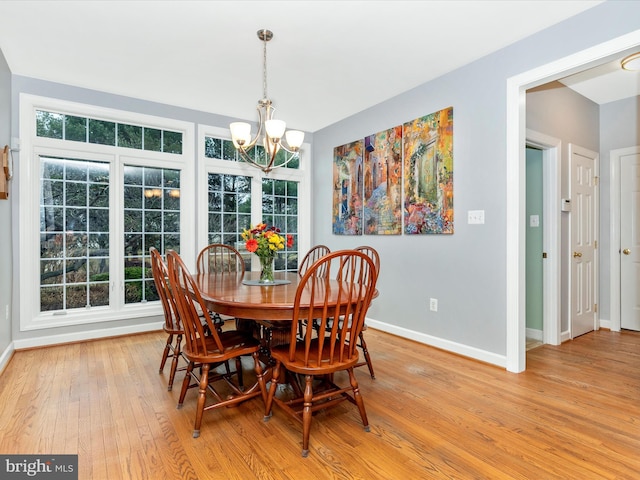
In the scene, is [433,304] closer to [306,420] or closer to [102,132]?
[306,420]

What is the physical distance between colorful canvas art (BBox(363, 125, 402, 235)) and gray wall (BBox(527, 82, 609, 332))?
1.26 meters

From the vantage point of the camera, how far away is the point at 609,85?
357cm

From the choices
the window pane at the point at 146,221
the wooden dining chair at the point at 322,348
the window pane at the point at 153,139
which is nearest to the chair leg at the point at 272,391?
the wooden dining chair at the point at 322,348

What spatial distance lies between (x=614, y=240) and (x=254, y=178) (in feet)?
14.3

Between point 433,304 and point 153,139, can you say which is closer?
point 433,304

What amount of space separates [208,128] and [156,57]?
129 cm

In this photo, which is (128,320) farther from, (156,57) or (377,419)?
(377,419)

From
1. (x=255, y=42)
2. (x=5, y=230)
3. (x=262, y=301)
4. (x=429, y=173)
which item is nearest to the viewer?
(x=262, y=301)

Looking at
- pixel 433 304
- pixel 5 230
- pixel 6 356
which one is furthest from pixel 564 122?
pixel 6 356

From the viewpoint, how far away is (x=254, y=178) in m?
4.68

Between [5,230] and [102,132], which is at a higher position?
[102,132]

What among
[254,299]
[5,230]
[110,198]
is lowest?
[254,299]

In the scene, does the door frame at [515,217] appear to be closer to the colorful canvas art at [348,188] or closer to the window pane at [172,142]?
the colorful canvas art at [348,188]

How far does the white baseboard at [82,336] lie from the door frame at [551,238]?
409 centimetres
